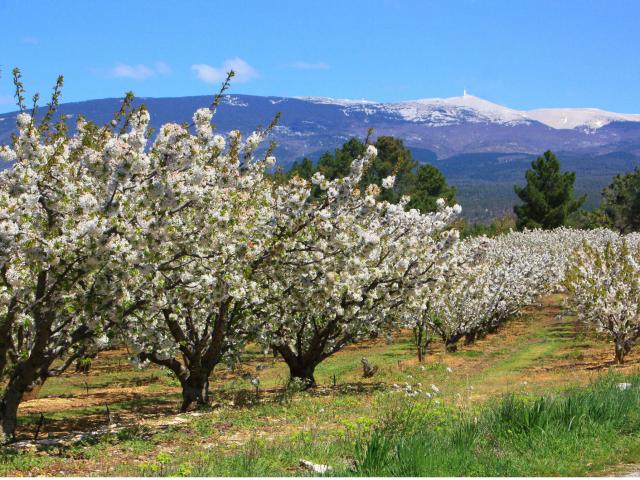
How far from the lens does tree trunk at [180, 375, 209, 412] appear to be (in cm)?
1673

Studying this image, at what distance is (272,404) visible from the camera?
15719 mm

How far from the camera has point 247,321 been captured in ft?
53.5

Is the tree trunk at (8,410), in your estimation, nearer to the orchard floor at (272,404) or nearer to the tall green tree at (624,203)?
the orchard floor at (272,404)

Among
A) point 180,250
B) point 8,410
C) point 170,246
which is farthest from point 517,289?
point 8,410

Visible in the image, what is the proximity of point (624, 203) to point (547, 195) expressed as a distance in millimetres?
15644

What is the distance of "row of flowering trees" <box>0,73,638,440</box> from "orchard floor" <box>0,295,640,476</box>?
5.53 feet

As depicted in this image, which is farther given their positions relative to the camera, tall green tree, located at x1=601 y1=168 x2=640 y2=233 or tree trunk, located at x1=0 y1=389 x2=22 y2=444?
tall green tree, located at x1=601 y1=168 x2=640 y2=233

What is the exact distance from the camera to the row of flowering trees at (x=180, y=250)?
32.8ft

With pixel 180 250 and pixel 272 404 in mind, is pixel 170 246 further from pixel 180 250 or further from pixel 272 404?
pixel 272 404

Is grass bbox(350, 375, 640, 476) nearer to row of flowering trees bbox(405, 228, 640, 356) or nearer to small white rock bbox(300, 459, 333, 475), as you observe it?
small white rock bbox(300, 459, 333, 475)

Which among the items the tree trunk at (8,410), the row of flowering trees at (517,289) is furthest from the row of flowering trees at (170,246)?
the row of flowering trees at (517,289)

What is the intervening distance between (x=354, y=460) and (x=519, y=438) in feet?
7.64

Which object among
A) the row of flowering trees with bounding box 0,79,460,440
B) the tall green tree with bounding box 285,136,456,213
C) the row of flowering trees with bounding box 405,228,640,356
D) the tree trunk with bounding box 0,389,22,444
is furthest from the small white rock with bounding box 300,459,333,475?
the tall green tree with bounding box 285,136,456,213

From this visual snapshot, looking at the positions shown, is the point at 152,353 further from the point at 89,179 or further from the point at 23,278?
the point at 89,179
